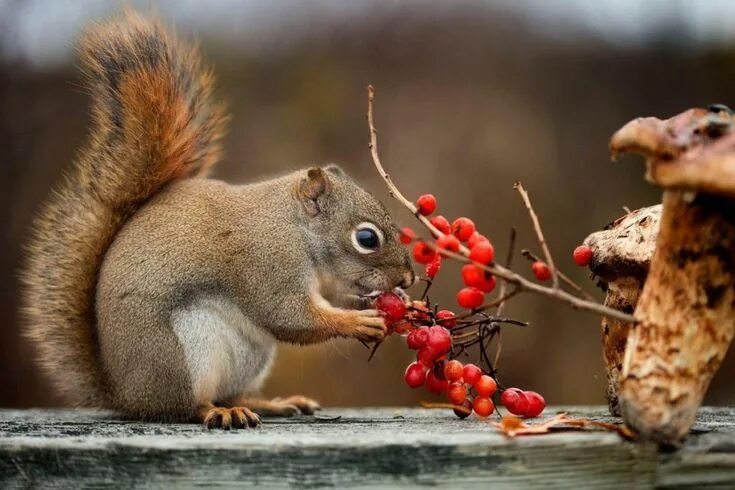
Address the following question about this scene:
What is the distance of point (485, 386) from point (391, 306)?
0.26m

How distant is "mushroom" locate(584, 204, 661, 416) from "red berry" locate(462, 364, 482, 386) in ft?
0.76

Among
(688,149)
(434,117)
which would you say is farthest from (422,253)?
(434,117)

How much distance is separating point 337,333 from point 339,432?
424 millimetres

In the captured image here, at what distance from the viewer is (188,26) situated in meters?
3.96

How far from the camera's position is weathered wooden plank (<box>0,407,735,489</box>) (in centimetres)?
125

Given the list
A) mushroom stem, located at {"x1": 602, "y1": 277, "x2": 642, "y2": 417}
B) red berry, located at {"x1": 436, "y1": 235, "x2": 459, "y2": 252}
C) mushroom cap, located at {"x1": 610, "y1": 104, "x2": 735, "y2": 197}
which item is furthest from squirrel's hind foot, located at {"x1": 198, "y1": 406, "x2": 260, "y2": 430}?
mushroom cap, located at {"x1": 610, "y1": 104, "x2": 735, "y2": 197}

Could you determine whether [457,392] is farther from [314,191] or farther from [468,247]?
[314,191]

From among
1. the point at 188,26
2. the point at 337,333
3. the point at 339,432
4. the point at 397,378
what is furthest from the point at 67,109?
the point at 339,432

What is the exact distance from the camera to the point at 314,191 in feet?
6.81

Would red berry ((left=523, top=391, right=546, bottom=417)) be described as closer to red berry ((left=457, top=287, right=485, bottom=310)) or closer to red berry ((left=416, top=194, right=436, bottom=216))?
red berry ((left=457, top=287, right=485, bottom=310))

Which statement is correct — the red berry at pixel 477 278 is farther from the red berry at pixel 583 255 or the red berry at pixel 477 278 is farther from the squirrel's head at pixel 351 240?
the squirrel's head at pixel 351 240

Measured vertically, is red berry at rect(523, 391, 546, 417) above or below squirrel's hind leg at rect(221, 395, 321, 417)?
above

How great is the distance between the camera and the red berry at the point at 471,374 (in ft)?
5.33

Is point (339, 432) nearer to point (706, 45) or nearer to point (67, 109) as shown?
point (67, 109)
